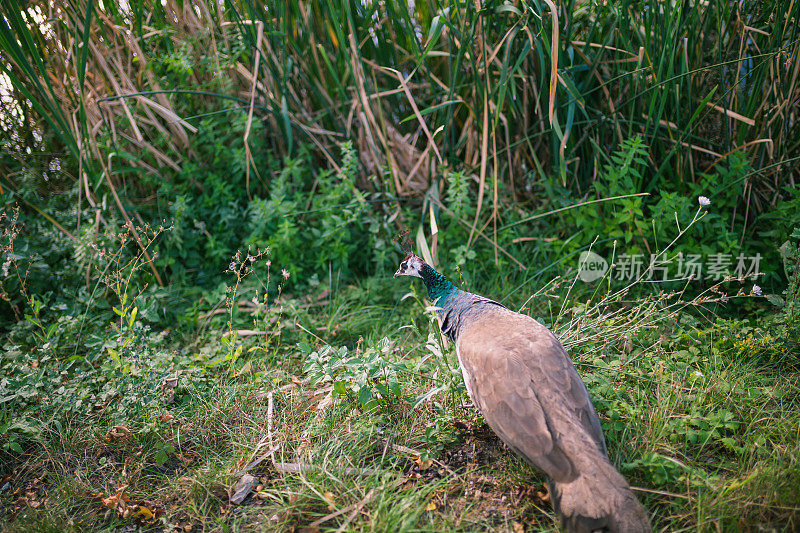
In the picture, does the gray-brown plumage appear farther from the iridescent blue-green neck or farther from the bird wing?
the iridescent blue-green neck

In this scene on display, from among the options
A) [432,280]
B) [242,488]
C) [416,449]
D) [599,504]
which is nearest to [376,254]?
[432,280]

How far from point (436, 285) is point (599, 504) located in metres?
1.27

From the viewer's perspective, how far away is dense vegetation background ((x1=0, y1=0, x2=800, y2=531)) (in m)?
2.04

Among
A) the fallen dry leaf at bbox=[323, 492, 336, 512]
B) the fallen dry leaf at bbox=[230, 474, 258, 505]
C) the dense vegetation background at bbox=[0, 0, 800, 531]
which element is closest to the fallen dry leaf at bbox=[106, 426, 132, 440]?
the dense vegetation background at bbox=[0, 0, 800, 531]

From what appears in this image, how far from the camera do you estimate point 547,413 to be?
180 cm

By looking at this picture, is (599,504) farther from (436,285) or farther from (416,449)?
(436,285)

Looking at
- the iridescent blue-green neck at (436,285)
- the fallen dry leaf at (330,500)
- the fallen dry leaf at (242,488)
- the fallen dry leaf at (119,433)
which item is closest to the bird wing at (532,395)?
the iridescent blue-green neck at (436,285)

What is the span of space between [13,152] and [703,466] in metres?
4.62

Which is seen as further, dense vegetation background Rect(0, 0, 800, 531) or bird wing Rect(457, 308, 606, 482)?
dense vegetation background Rect(0, 0, 800, 531)

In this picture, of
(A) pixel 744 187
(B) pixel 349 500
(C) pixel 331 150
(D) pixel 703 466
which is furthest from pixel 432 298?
(A) pixel 744 187

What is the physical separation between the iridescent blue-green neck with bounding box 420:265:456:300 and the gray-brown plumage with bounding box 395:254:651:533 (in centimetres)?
27

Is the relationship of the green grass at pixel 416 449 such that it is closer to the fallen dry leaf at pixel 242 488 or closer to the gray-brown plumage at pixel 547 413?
the fallen dry leaf at pixel 242 488

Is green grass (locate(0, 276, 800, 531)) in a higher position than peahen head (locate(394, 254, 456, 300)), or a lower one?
lower

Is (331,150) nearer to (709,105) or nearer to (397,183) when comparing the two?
(397,183)
